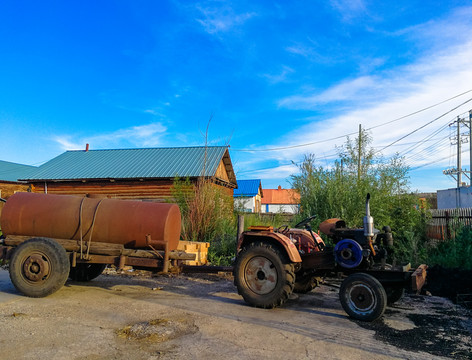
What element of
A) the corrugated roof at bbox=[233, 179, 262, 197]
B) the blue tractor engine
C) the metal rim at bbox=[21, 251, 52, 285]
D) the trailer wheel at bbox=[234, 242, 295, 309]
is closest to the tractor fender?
the trailer wheel at bbox=[234, 242, 295, 309]

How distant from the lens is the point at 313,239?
671 centimetres

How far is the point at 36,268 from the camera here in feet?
20.1

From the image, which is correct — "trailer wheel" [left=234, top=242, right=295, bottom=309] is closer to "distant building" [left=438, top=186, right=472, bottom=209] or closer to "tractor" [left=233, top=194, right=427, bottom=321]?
"tractor" [left=233, top=194, right=427, bottom=321]

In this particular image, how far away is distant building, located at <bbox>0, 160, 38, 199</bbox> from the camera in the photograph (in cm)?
2954

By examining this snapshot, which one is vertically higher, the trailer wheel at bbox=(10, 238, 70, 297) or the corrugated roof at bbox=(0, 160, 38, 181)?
the corrugated roof at bbox=(0, 160, 38, 181)

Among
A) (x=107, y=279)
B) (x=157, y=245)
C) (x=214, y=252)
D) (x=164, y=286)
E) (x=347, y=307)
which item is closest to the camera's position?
Answer: (x=347, y=307)

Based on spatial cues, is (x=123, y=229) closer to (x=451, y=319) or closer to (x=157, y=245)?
(x=157, y=245)

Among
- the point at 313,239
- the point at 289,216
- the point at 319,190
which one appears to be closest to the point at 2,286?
the point at 313,239

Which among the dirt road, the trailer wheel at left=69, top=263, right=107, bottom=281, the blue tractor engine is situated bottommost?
the dirt road

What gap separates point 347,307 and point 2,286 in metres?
6.47

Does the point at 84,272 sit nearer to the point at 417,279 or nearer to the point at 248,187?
the point at 417,279

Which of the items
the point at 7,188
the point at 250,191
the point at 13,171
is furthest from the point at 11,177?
the point at 250,191

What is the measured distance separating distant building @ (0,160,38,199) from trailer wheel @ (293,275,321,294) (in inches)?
1032

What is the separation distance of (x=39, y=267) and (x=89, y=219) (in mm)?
1101
